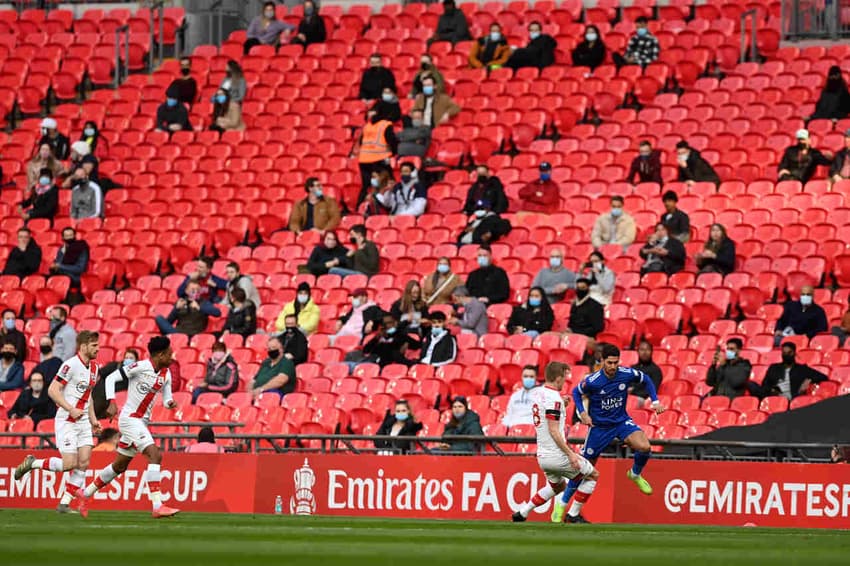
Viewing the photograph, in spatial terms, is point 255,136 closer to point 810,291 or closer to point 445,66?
point 445,66

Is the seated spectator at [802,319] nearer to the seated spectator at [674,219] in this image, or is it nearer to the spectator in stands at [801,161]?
the seated spectator at [674,219]

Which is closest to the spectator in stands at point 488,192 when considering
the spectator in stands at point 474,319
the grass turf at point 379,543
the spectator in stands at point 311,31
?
the spectator in stands at point 474,319

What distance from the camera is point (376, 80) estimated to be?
2908 cm

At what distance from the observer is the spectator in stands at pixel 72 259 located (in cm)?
2664

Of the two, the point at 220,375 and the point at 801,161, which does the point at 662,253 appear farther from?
the point at 220,375

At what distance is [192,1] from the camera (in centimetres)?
3419

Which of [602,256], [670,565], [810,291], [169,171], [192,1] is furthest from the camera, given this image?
[192,1]

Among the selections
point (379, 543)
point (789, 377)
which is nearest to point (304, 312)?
point (789, 377)

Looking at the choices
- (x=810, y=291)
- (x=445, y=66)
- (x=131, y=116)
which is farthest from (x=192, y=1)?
(x=810, y=291)

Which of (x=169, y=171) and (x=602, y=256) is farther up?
(x=169, y=171)

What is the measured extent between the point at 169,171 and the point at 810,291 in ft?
39.4

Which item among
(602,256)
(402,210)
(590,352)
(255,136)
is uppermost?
(255,136)

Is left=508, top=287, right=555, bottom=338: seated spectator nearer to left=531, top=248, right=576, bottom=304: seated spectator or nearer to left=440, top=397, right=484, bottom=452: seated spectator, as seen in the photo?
left=531, top=248, right=576, bottom=304: seated spectator

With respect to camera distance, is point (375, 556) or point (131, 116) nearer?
point (375, 556)
